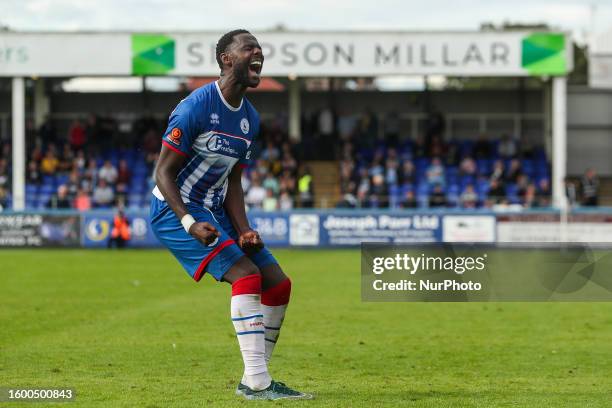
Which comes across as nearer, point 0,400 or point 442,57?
point 0,400

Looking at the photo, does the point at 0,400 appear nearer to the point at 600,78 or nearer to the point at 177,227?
the point at 177,227

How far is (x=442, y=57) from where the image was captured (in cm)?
3850

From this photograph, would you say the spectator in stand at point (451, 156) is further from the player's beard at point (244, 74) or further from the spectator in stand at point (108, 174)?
the player's beard at point (244, 74)

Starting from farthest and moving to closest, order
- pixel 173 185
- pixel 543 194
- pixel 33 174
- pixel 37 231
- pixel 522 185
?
pixel 33 174, pixel 543 194, pixel 522 185, pixel 37 231, pixel 173 185

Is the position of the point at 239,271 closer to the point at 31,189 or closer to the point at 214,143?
the point at 214,143

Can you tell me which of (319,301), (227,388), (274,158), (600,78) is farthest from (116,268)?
(600,78)

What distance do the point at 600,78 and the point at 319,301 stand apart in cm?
2420

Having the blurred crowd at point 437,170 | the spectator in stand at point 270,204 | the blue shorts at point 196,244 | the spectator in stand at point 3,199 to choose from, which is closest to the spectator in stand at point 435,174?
the blurred crowd at point 437,170

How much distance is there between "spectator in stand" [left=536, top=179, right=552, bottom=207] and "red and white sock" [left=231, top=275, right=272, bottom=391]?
27.1 meters

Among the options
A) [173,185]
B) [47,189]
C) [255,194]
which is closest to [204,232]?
[173,185]

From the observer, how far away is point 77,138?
133 feet

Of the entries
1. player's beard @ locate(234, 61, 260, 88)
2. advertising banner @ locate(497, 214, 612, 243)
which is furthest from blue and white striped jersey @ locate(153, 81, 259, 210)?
advertising banner @ locate(497, 214, 612, 243)

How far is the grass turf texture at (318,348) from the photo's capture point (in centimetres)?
836

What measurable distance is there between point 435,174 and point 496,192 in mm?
2998
